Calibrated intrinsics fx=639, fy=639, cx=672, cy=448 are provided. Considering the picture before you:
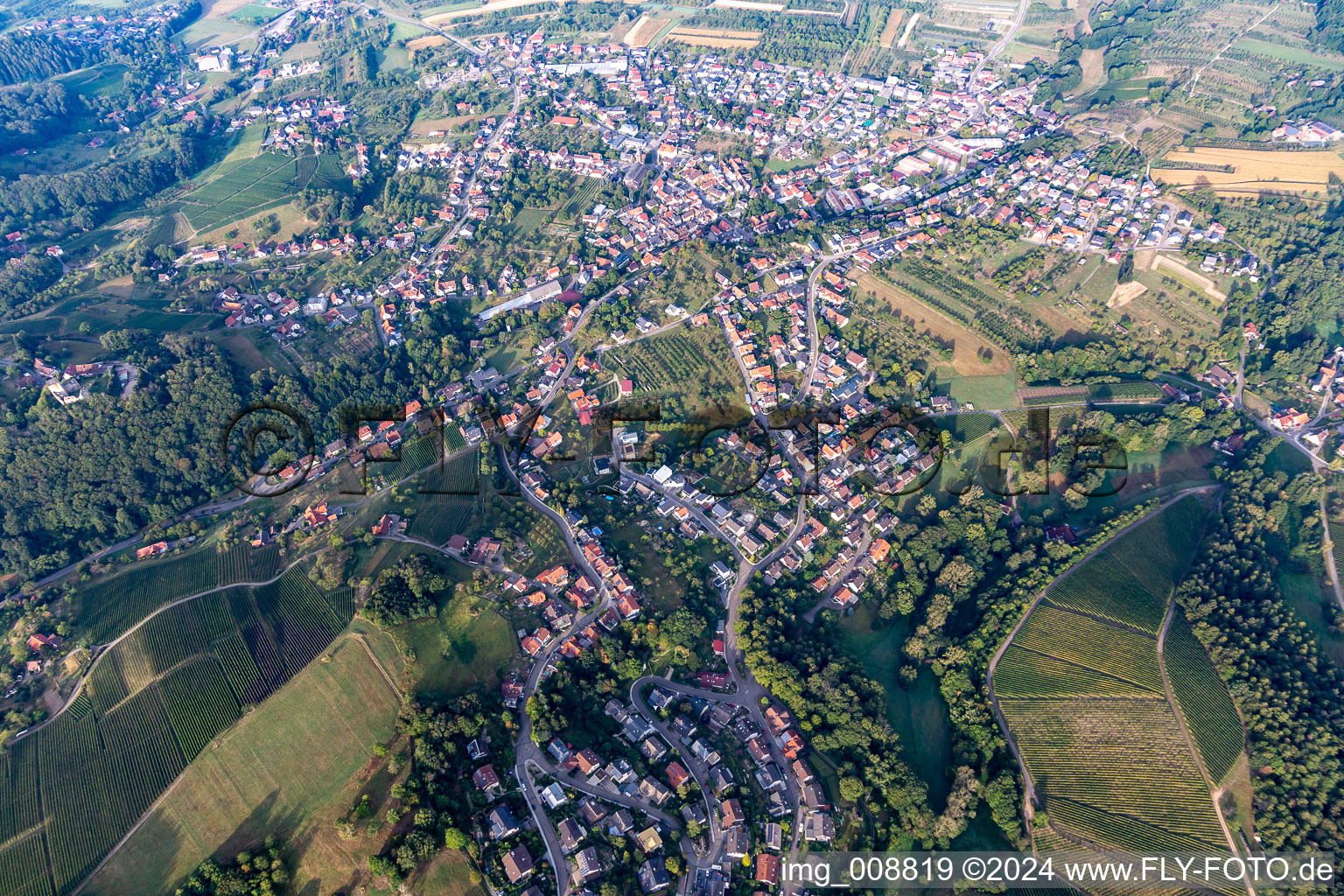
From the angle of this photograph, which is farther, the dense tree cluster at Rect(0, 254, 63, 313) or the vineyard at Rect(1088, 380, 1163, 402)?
the dense tree cluster at Rect(0, 254, 63, 313)

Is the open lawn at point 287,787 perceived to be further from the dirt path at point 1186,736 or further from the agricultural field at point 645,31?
the agricultural field at point 645,31

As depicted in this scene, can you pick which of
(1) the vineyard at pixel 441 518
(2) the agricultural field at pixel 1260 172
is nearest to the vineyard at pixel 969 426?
(1) the vineyard at pixel 441 518

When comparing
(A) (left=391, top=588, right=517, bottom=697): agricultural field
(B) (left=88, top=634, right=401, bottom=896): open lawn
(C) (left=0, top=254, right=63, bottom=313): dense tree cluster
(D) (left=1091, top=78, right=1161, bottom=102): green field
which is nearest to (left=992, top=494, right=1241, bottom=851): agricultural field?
(A) (left=391, top=588, right=517, bottom=697): agricultural field

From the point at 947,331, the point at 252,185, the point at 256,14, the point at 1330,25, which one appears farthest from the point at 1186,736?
the point at 256,14

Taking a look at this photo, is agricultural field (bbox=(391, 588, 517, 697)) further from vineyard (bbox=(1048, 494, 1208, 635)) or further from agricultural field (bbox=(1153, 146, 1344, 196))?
agricultural field (bbox=(1153, 146, 1344, 196))

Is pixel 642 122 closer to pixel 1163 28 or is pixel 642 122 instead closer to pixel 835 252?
pixel 835 252

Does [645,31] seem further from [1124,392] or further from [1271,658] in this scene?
[1271,658]
